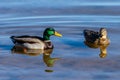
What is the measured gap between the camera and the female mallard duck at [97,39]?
16.1 metres

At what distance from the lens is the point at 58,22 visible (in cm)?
1830

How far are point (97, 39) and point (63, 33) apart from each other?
131cm

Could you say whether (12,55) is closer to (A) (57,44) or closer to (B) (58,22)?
(A) (57,44)

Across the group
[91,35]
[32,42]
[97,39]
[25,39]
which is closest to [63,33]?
[91,35]

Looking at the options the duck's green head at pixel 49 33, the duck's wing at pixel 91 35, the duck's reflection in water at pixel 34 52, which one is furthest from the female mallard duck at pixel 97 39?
the duck's reflection in water at pixel 34 52

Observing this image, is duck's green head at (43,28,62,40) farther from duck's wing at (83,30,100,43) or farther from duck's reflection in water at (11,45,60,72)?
duck's wing at (83,30,100,43)

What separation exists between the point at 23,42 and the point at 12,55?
3.28 feet

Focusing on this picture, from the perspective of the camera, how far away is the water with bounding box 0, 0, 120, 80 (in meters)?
13.2

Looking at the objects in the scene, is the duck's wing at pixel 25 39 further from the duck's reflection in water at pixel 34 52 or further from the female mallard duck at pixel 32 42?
the duck's reflection in water at pixel 34 52

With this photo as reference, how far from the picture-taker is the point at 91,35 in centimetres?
1638

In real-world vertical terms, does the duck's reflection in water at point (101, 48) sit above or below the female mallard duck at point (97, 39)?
below

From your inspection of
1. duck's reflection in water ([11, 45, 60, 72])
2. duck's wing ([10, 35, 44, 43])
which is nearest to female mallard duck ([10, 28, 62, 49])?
duck's wing ([10, 35, 44, 43])

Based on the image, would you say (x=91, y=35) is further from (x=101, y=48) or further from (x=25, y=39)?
(x=25, y=39)

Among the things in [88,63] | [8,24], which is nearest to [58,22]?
[8,24]
